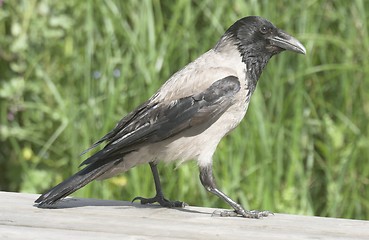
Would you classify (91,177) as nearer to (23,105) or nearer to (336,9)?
(23,105)

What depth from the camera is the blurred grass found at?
4.66 m

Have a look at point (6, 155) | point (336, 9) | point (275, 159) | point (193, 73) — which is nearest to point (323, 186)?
point (275, 159)

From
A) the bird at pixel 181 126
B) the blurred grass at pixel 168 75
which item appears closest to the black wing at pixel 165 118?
the bird at pixel 181 126

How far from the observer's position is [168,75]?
485 centimetres

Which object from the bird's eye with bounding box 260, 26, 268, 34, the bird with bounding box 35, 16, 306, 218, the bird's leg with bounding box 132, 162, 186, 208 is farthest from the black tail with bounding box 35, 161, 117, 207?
the bird's eye with bounding box 260, 26, 268, 34

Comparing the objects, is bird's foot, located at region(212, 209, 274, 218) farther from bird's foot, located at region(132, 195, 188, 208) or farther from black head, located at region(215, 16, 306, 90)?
black head, located at region(215, 16, 306, 90)

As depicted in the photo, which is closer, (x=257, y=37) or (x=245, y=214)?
(x=245, y=214)

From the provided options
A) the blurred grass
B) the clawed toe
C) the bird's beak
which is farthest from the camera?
the blurred grass

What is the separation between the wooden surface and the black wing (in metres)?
0.27

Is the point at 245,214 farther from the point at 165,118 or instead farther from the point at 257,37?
the point at 257,37

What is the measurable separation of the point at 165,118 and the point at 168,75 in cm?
128

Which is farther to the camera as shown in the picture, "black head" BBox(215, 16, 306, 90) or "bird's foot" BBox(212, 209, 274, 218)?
"black head" BBox(215, 16, 306, 90)

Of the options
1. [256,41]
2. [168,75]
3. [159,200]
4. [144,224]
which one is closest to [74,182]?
[159,200]

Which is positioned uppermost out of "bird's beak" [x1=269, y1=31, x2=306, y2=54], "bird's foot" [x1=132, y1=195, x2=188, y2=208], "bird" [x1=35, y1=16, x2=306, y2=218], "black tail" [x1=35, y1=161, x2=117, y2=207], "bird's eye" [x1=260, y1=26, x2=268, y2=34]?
"bird's eye" [x1=260, y1=26, x2=268, y2=34]
